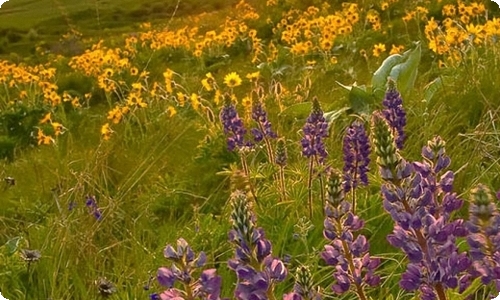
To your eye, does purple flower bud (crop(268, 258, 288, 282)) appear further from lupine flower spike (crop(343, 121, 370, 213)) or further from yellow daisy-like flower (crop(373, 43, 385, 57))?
yellow daisy-like flower (crop(373, 43, 385, 57))

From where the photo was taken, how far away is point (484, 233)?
101 cm

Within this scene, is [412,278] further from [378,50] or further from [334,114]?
[378,50]

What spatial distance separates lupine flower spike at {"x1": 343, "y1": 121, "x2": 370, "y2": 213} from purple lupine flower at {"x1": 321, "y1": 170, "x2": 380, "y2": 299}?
0.75m

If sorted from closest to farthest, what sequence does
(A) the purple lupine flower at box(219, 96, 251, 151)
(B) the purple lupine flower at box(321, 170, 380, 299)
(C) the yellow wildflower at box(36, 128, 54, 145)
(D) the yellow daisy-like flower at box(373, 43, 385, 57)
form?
(B) the purple lupine flower at box(321, 170, 380, 299) → (A) the purple lupine flower at box(219, 96, 251, 151) → (C) the yellow wildflower at box(36, 128, 54, 145) → (D) the yellow daisy-like flower at box(373, 43, 385, 57)

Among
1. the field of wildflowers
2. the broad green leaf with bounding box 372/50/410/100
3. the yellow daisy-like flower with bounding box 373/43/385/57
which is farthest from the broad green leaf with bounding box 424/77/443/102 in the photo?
the yellow daisy-like flower with bounding box 373/43/385/57

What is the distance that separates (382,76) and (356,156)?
1.49 m

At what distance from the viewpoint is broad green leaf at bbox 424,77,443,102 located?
3.34m

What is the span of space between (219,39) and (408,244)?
22.2ft

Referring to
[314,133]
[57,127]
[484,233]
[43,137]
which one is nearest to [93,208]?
[314,133]

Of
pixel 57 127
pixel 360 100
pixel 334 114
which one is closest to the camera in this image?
pixel 334 114

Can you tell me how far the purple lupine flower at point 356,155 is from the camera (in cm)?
201

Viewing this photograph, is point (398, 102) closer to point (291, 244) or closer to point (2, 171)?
point (291, 244)

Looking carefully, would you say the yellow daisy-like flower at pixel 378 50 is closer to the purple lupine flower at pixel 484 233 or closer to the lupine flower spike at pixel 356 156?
the lupine flower spike at pixel 356 156

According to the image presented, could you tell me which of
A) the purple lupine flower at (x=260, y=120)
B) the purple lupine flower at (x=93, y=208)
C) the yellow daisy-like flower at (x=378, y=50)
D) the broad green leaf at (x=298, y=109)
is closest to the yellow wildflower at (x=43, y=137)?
the broad green leaf at (x=298, y=109)
